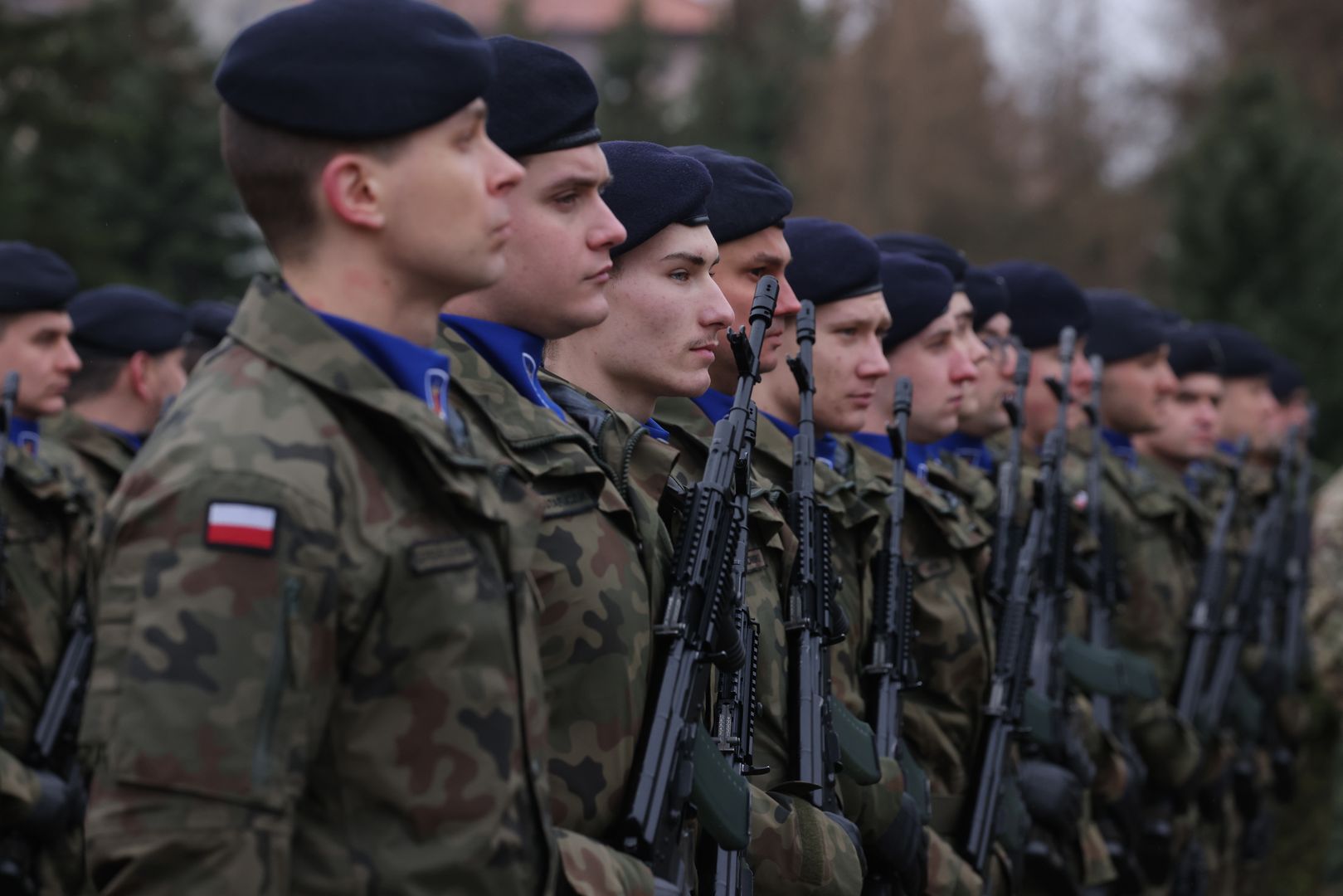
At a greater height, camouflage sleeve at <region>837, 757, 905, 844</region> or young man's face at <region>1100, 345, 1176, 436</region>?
young man's face at <region>1100, 345, 1176, 436</region>

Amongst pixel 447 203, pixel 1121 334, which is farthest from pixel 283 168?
pixel 1121 334

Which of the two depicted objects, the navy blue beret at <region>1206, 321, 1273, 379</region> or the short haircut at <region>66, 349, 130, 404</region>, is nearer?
the short haircut at <region>66, 349, 130, 404</region>

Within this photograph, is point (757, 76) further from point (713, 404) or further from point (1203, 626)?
point (713, 404)

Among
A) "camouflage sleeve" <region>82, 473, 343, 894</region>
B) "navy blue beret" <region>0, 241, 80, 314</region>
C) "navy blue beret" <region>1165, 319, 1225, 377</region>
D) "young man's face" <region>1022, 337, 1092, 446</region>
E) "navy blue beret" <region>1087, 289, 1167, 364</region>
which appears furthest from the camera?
"navy blue beret" <region>1165, 319, 1225, 377</region>

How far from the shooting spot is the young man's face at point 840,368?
4.77 meters

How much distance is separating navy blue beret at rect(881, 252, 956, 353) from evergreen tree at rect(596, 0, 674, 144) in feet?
79.0

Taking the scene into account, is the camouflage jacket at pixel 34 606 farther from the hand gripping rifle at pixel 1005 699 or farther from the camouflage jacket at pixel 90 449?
the hand gripping rifle at pixel 1005 699

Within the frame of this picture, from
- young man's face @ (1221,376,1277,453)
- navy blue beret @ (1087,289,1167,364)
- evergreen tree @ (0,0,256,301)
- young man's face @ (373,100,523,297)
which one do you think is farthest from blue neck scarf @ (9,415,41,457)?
evergreen tree @ (0,0,256,301)

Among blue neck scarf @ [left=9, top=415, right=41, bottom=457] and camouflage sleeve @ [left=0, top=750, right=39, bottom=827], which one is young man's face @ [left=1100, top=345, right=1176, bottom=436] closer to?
blue neck scarf @ [left=9, top=415, right=41, bottom=457]

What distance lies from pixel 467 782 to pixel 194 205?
1634 centimetres

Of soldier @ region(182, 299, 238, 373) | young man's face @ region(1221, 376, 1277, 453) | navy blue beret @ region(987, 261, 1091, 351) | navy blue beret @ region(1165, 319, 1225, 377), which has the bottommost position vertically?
soldier @ region(182, 299, 238, 373)

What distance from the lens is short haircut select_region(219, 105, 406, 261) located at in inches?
96.5

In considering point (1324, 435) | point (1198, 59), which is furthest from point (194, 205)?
point (1198, 59)

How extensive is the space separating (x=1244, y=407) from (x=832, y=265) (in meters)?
6.86
